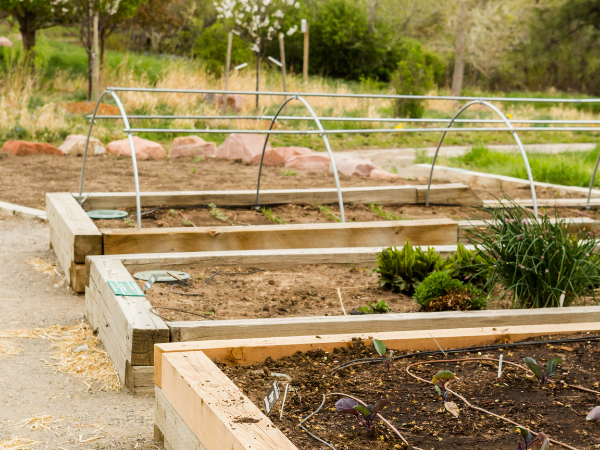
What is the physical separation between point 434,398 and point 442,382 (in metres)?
0.06

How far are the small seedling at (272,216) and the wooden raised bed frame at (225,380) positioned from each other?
2886mm

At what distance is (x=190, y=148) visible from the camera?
392 inches

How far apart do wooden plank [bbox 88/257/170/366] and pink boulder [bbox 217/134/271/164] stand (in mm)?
6212

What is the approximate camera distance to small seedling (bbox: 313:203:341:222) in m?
5.66

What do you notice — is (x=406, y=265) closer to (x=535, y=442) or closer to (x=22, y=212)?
(x=535, y=442)

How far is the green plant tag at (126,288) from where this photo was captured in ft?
10.7

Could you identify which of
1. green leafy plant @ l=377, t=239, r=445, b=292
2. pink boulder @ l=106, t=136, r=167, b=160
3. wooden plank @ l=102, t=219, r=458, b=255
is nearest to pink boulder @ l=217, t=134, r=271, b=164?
pink boulder @ l=106, t=136, r=167, b=160

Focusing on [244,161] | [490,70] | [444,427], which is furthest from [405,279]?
[490,70]

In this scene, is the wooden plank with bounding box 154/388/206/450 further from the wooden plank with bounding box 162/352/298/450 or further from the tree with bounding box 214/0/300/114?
the tree with bounding box 214/0/300/114

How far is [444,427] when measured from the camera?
79.4 inches

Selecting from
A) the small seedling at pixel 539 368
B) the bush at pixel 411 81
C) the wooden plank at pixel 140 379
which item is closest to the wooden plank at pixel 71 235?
the wooden plank at pixel 140 379

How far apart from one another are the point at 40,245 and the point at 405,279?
3.34 metres

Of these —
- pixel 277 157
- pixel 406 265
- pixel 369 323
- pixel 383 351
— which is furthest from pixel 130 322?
pixel 277 157

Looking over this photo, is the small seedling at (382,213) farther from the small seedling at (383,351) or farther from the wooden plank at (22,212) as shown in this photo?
the small seedling at (383,351)
